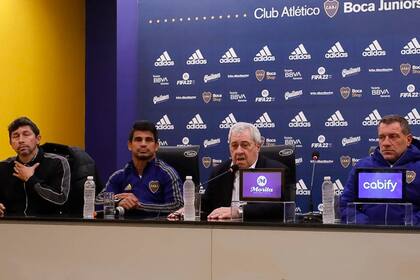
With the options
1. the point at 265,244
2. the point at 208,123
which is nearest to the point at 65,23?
the point at 208,123

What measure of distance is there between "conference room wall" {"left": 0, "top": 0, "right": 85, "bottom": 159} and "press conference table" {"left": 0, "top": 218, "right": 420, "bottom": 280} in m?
2.47

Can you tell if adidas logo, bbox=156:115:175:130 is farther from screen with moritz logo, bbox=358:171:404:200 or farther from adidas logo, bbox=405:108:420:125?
screen with moritz logo, bbox=358:171:404:200

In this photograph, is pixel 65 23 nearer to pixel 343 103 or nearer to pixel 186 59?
pixel 186 59

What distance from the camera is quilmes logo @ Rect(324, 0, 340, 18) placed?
560cm

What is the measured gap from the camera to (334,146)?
220 inches

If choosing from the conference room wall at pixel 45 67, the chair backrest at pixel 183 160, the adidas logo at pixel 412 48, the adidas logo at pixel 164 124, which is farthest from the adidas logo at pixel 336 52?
the conference room wall at pixel 45 67

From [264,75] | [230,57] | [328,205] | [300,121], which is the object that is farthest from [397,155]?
[230,57]

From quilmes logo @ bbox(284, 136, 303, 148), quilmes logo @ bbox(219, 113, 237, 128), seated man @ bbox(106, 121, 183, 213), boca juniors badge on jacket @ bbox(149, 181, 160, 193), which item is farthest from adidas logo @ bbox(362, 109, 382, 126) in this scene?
boca juniors badge on jacket @ bbox(149, 181, 160, 193)

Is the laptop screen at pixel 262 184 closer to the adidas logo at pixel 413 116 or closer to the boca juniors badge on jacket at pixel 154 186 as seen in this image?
the boca juniors badge on jacket at pixel 154 186

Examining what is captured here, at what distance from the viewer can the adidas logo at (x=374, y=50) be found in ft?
18.0

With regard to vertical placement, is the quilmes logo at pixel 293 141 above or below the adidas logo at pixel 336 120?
below

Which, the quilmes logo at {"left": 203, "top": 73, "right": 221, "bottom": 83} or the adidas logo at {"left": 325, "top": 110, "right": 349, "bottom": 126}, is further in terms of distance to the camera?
the quilmes logo at {"left": 203, "top": 73, "right": 221, "bottom": 83}

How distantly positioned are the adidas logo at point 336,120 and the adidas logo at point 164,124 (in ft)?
4.68

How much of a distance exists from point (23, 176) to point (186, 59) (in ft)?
7.82
